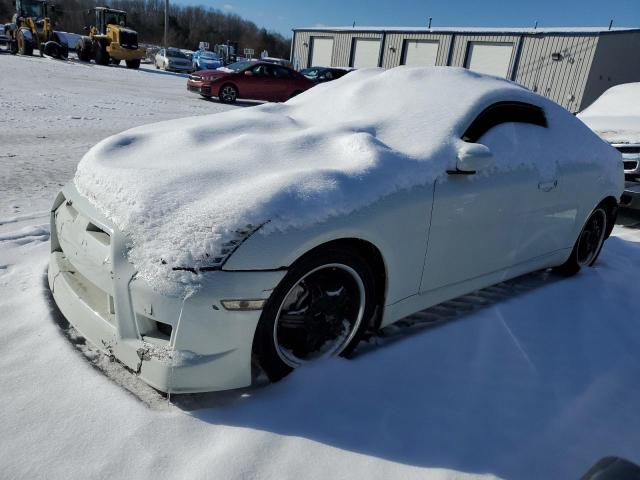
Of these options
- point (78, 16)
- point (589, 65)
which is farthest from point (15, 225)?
point (78, 16)

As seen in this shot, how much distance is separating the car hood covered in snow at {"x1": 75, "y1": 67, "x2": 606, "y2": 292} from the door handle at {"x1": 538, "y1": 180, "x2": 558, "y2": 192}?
40 centimetres

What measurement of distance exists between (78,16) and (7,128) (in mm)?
72472

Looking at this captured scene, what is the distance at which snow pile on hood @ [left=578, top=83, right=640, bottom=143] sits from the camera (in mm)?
6016

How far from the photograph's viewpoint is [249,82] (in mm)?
16203

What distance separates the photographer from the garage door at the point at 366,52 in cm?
3077

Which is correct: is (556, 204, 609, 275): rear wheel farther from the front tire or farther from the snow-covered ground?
the front tire

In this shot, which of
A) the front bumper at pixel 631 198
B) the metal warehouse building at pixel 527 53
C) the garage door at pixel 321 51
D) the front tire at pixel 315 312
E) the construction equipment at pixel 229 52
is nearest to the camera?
the front tire at pixel 315 312

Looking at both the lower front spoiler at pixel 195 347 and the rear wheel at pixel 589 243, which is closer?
the lower front spoiler at pixel 195 347

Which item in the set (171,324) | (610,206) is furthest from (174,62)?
(171,324)

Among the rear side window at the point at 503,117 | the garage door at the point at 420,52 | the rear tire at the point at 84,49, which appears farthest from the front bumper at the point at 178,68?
the rear side window at the point at 503,117

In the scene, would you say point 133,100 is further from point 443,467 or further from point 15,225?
point 443,467

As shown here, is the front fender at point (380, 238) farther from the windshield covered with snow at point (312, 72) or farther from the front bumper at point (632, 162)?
the windshield covered with snow at point (312, 72)

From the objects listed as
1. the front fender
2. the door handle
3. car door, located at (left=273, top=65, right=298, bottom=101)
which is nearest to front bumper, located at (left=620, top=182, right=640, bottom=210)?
the door handle

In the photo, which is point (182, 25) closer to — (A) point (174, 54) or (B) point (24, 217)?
(A) point (174, 54)
